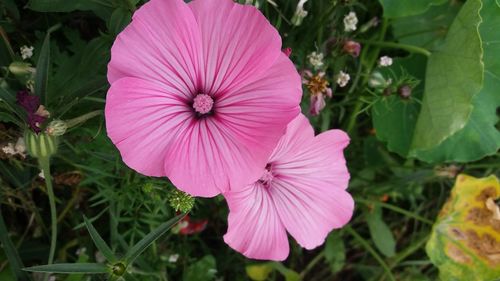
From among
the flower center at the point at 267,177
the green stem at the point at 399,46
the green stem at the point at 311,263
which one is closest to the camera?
the flower center at the point at 267,177

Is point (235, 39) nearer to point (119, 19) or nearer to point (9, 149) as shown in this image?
point (119, 19)

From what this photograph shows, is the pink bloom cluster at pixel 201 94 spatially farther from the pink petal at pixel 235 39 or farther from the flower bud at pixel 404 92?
the flower bud at pixel 404 92

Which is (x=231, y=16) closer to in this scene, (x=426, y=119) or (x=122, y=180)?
(x=122, y=180)

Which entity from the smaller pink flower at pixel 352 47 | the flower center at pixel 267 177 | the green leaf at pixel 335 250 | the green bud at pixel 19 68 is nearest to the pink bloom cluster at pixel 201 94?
the flower center at pixel 267 177

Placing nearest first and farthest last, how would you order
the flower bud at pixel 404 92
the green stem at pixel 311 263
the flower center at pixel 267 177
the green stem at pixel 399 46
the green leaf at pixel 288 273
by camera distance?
1. the flower center at pixel 267 177
2. the flower bud at pixel 404 92
3. the green stem at pixel 399 46
4. the green leaf at pixel 288 273
5. the green stem at pixel 311 263

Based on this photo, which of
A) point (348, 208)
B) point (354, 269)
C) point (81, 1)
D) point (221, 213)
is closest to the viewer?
point (81, 1)

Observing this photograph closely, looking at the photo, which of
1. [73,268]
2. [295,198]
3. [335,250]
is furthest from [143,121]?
[335,250]

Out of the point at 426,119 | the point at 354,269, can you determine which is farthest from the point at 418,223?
the point at 426,119

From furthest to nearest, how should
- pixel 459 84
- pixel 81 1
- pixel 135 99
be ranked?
pixel 459 84 < pixel 81 1 < pixel 135 99
